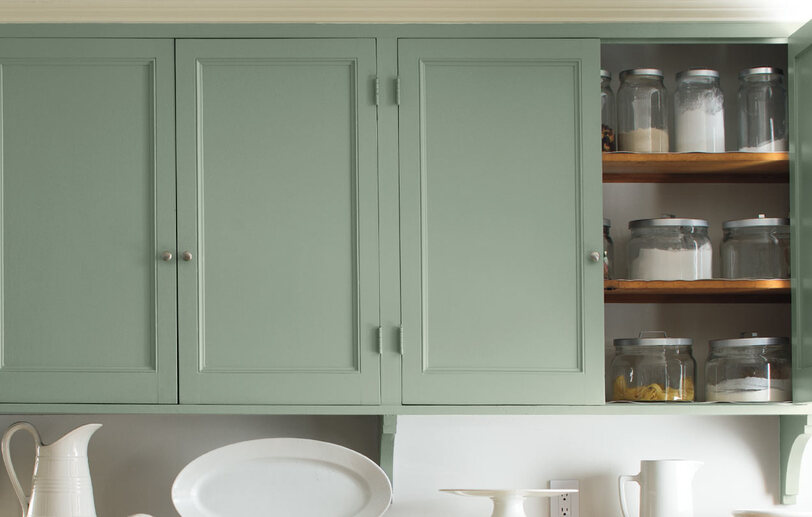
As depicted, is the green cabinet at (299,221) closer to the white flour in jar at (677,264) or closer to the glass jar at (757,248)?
the white flour in jar at (677,264)

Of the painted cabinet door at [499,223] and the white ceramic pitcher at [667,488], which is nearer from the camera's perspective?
the painted cabinet door at [499,223]

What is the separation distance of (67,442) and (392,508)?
797 millimetres

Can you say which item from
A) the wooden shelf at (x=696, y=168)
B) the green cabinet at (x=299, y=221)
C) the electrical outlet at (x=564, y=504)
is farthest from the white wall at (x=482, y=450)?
the wooden shelf at (x=696, y=168)

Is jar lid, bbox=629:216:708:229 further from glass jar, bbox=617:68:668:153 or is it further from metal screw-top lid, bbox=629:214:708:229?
glass jar, bbox=617:68:668:153

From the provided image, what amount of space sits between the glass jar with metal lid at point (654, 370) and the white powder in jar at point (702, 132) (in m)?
0.44

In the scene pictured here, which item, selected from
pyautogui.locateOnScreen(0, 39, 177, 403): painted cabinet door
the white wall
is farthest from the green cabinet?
the white wall

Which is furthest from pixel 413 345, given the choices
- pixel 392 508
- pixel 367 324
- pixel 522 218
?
pixel 392 508

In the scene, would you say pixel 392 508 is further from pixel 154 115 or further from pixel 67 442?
pixel 154 115

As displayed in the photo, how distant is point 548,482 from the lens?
7.64ft

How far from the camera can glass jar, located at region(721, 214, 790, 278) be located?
2.09 metres

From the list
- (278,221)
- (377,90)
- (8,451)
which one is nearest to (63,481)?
(8,451)

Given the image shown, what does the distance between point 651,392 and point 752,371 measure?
0.76 feet

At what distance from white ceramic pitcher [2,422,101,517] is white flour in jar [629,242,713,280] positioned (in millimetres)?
1330

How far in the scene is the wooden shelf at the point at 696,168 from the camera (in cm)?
206
